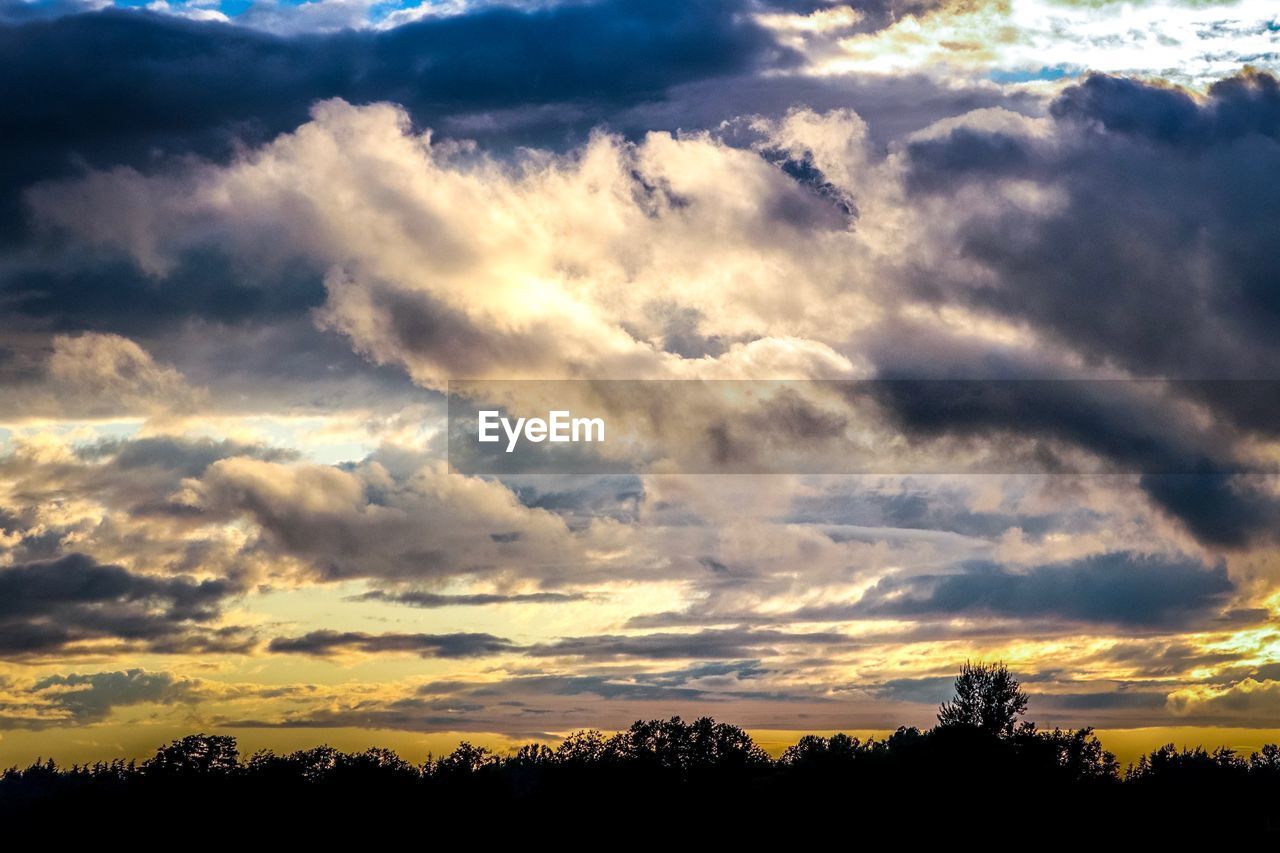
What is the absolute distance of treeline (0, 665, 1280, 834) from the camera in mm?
132875

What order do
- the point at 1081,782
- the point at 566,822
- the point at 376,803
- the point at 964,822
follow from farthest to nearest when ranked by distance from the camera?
the point at 376,803
the point at 566,822
the point at 1081,782
the point at 964,822

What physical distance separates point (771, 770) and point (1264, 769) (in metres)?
63.7

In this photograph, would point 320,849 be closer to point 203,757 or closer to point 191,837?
point 191,837

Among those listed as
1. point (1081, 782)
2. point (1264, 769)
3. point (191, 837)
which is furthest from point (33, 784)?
point (1264, 769)

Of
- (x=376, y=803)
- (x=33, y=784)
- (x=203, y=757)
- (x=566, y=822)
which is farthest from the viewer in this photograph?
(x=33, y=784)

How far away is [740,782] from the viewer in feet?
530

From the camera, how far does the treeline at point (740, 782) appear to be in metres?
133

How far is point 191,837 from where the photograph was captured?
156375mm

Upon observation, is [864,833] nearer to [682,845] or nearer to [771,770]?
[682,845]

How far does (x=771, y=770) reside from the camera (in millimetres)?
171625

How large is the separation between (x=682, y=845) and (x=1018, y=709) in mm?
37264

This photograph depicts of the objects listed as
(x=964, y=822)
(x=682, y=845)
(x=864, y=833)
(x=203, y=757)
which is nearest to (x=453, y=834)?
(x=682, y=845)

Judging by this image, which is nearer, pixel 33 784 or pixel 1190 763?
pixel 1190 763

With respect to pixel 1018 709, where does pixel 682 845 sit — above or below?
below
